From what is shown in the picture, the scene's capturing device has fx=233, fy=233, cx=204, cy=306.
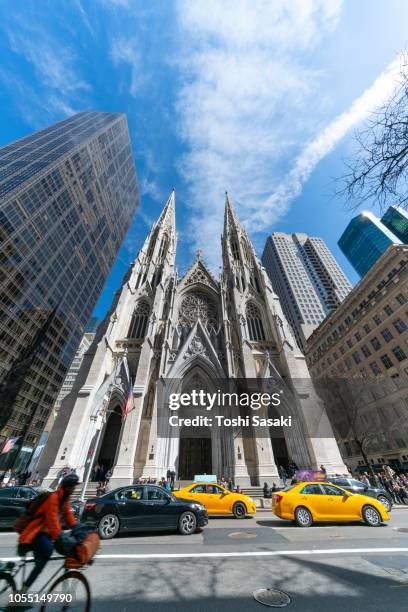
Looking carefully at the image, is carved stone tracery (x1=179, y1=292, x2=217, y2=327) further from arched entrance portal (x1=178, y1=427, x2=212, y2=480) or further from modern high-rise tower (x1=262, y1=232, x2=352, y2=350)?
modern high-rise tower (x1=262, y1=232, x2=352, y2=350)

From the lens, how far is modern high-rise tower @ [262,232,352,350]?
7138cm

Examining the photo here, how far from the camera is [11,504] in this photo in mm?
8219

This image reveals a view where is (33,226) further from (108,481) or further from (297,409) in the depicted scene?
(297,409)

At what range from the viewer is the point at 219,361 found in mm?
21109

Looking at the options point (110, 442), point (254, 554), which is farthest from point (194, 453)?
point (254, 554)

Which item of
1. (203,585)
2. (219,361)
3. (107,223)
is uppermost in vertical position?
(107,223)

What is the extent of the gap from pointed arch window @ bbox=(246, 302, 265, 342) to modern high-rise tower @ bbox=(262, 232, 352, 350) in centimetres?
3777

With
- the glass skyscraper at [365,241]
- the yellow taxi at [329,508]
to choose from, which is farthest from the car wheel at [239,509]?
the glass skyscraper at [365,241]

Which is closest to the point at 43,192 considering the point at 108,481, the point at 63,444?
the point at 63,444

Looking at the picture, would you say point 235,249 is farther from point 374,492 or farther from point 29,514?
point 29,514

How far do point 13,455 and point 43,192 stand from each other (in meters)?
43.5

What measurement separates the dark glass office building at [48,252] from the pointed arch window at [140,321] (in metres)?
16.1

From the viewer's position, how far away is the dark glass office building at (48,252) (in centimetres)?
3506

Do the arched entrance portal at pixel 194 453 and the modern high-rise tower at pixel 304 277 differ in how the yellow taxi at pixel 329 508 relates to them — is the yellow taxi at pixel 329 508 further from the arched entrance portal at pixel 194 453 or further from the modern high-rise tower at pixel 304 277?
the modern high-rise tower at pixel 304 277
